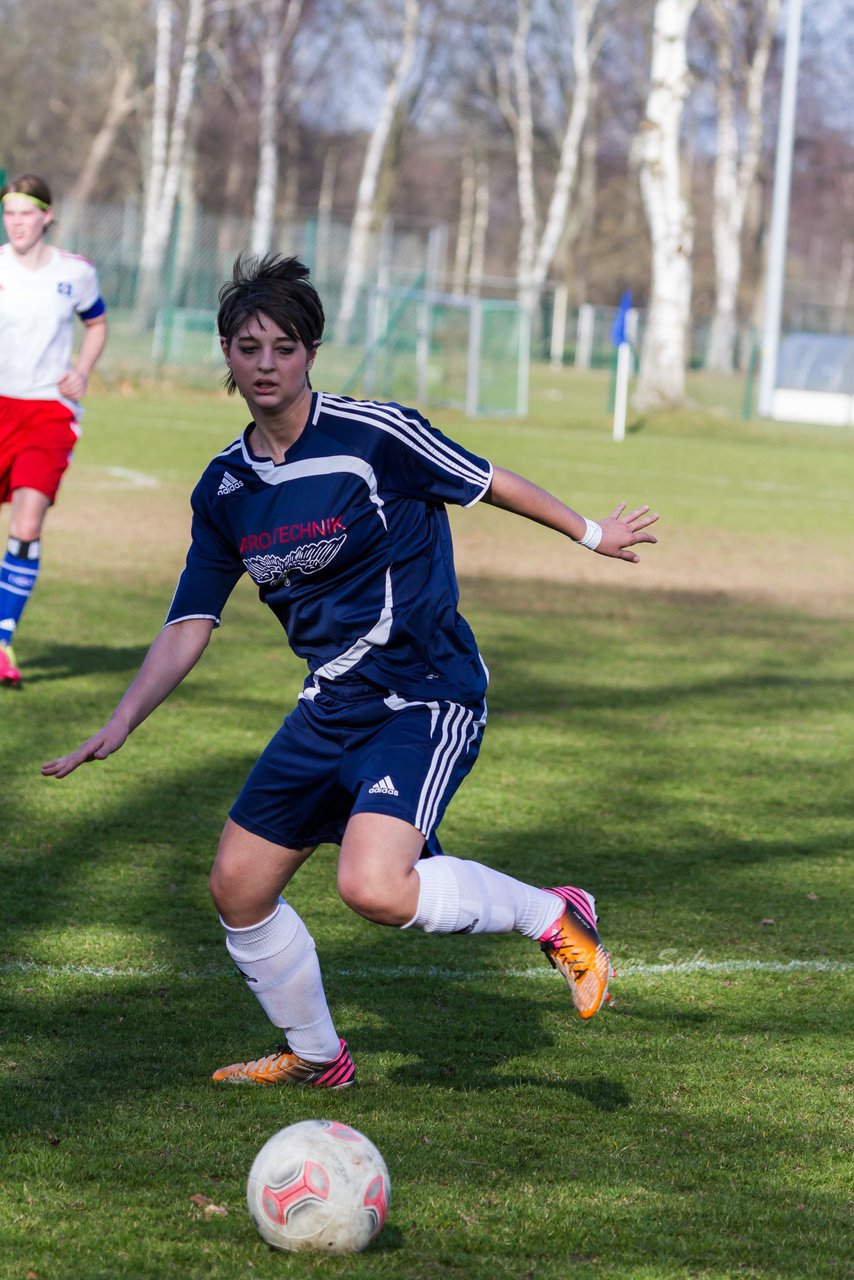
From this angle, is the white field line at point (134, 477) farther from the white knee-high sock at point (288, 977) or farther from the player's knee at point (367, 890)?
the player's knee at point (367, 890)

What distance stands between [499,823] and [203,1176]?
3.13 m

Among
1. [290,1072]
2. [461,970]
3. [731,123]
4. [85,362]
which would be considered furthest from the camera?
[731,123]

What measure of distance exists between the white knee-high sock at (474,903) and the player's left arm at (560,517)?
0.79m

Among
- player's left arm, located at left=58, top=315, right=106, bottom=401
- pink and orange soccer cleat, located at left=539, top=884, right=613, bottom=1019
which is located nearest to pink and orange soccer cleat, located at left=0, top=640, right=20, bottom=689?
player's left arm, located at left=58, top=315, right=106, bottom=401

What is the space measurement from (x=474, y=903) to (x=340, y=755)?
0.44 m

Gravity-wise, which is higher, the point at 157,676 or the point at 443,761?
the point at 157,676

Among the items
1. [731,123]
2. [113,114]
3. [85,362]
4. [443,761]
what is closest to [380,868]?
[443,761]

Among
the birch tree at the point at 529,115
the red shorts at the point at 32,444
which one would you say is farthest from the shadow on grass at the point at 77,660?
the birch tree at the point at 529,115

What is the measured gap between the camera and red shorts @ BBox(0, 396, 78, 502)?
26.6 ft

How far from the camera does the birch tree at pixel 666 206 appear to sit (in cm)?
2762

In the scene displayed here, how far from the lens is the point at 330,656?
3.88 meters

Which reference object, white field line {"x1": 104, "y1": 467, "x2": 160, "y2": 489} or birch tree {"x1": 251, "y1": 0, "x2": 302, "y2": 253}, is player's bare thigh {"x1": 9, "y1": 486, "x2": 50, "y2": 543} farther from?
birch tree {"x1": 251, "y1": 0, "x2": 302, "y2": 253}

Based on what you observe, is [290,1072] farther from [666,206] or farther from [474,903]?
[666,206]

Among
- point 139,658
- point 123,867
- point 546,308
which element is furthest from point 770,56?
point 123,867
